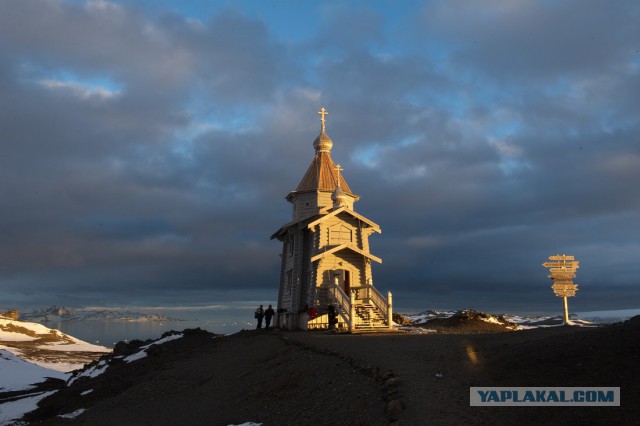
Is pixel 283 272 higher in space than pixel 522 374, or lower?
higher

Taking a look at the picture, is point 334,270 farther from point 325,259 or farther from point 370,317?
point 370,317

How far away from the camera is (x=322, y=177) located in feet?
128

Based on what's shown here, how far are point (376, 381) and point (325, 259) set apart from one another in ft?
64.9

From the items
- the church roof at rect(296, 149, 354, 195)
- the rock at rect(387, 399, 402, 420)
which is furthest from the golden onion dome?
the rock at rect(387, 399, 402, 420)

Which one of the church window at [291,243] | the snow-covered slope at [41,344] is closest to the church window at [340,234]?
the church window at [291,243]

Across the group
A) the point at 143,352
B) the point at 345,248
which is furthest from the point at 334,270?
the point at 143,352

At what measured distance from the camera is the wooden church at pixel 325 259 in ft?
103

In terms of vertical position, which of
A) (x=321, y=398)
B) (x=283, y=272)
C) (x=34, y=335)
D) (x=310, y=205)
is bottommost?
(x=34, y=335)

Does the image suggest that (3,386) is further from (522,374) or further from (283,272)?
(522,374)

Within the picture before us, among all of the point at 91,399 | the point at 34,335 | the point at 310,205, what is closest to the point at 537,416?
the point at 91,399

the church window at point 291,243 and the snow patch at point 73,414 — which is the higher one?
the church window at point 291,243

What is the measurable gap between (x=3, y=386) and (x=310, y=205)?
26.1 meters

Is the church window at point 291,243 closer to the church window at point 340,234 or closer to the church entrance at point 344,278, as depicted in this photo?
the church window at point 340,234

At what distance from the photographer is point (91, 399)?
979 inches
